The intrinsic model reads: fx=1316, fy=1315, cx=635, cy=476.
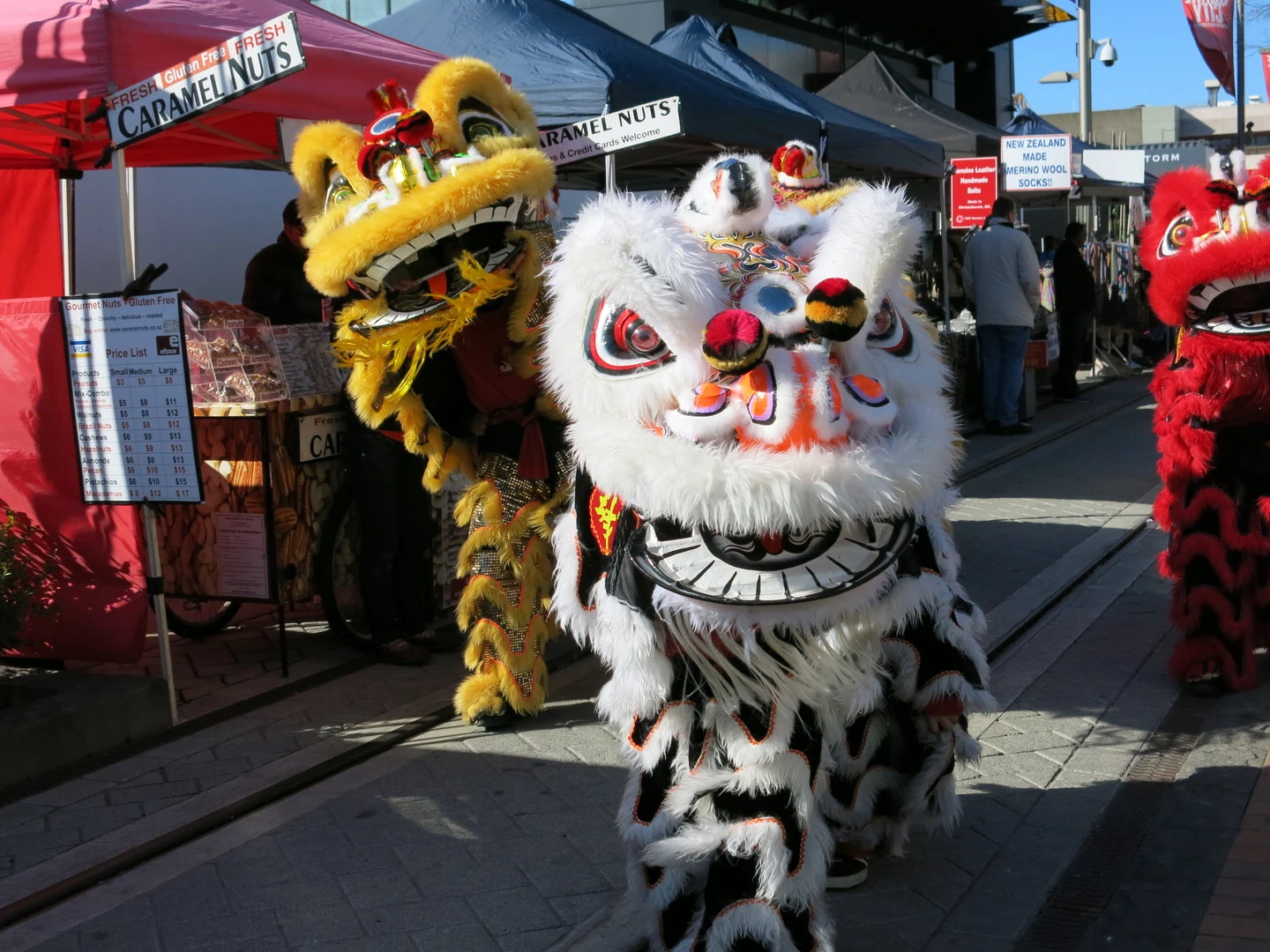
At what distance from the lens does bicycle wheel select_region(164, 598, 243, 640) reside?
19.4 ft

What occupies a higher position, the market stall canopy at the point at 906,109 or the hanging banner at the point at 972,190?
the market stall canopy at the point at 906,109

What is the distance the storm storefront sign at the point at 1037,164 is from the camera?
565 inches

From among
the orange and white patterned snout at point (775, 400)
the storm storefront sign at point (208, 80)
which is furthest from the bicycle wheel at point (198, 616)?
the orange and white patterned snout at point (775, 400)

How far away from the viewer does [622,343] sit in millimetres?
2676

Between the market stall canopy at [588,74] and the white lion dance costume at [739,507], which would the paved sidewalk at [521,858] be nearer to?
the white lion dance costume at [739,507]

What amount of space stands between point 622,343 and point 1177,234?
308 cm

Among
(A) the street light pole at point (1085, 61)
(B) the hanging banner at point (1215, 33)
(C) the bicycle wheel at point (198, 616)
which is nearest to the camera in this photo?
(C) the bicycle wheel at point (198, 616)

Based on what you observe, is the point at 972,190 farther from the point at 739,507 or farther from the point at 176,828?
the point at 739,507

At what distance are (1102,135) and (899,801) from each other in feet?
154

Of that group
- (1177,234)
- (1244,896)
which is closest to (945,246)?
(1177,234)

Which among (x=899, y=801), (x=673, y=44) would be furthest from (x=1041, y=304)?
(x=899, y=801)

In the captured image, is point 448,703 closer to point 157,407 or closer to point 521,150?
point 157,407

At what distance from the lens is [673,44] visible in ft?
35.0

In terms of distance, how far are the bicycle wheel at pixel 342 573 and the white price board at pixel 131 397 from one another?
1.03 m
